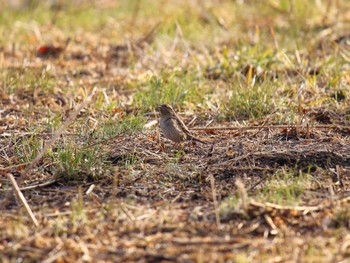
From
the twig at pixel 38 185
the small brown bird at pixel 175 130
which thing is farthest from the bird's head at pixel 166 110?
the twig at pixel 38 185

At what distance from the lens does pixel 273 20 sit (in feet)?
35.0

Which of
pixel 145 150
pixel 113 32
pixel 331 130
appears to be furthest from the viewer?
pixel 113 32

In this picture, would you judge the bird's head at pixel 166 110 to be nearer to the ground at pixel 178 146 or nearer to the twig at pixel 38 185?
the ground at pixel 178 146

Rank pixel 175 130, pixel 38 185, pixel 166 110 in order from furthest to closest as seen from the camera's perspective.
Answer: pixel 166 110, pixel 175 130, pixel 38 185

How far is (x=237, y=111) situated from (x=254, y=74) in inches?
49.4

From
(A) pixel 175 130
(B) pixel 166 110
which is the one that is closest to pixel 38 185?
(A) pixel 175 130

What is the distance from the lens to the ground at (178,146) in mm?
3750

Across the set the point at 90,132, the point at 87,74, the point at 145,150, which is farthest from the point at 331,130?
the point at 87,74

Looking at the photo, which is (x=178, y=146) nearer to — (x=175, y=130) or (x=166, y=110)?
(x=175, y=130)

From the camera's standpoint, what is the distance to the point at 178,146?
557 centimetres

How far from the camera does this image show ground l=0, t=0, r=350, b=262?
3.75m

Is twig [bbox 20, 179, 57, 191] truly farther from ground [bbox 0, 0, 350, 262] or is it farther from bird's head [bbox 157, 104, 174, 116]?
bird's head [bbox 157, 104, 174, 116]

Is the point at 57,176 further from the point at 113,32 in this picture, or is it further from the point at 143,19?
the point at 143,19

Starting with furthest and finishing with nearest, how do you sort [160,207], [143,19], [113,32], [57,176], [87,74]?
[143,19] < [113,32] < [87,74] < [57,176] < [160,207]
